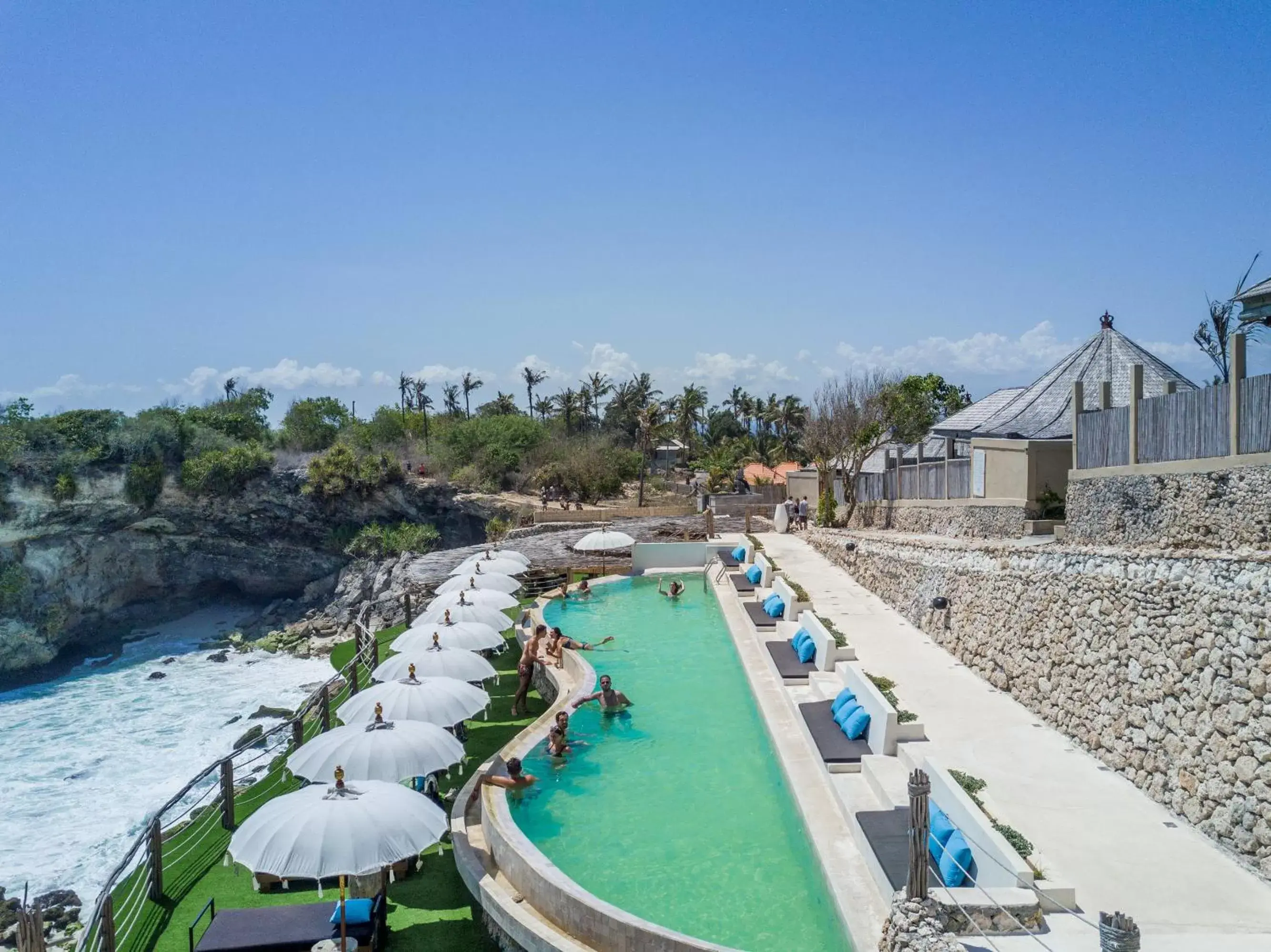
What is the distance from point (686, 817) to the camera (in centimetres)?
1076

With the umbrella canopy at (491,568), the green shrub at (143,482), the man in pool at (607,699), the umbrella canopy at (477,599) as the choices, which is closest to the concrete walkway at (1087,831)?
the man in pool at (607,699)

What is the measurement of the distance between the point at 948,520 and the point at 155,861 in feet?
70.2

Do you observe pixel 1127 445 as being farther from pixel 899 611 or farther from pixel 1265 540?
pixel 899 611

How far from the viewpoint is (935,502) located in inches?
1041

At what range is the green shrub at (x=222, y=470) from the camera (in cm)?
4997

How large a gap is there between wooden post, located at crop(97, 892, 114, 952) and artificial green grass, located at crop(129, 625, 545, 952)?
3.10ft

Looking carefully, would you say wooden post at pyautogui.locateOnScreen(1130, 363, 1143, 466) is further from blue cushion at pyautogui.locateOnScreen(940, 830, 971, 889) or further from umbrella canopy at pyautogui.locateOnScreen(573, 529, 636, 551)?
umbrella canopy at pyautogui.locateOnScreen(573, 529, 636, 551)

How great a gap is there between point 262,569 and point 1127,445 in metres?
49.3

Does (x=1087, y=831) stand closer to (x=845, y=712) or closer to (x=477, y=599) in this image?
(x=845, y=712)

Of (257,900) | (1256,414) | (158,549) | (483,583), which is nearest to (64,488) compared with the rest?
(158,549)

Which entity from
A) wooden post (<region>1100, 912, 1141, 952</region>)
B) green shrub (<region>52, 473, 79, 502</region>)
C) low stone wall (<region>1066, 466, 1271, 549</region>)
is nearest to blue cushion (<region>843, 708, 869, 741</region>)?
wooden post (<region>1100, 912, 1141, 952</region>)

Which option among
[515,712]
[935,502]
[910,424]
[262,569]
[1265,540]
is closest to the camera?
[1265,540]

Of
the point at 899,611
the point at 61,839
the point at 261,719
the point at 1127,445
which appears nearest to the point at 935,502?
the point at 899,611

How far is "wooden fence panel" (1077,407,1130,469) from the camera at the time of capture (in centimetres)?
1636
